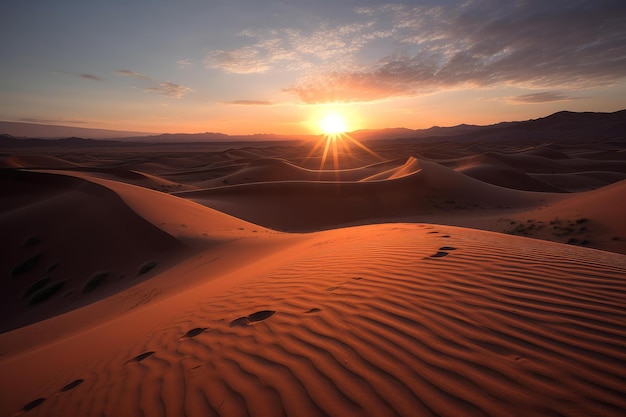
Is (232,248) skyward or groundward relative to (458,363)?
groundward

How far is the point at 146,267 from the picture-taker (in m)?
7.26

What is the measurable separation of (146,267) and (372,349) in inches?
256

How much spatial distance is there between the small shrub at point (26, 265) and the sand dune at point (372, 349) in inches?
183

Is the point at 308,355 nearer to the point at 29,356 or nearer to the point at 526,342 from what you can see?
the point at 526,342

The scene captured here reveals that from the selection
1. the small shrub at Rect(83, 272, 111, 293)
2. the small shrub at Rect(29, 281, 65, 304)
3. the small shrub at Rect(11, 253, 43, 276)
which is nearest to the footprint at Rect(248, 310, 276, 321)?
the small shrub at Rect(83, 272, 111, 293)

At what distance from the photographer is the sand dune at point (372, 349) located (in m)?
1.86

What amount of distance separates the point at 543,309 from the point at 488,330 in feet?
2.18

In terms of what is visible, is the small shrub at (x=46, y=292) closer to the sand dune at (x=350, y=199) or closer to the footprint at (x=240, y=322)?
the footprint at (x=240, y=322)

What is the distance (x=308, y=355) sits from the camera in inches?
91.7

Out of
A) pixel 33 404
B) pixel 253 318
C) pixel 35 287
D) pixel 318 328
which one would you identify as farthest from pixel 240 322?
pixel 35 287

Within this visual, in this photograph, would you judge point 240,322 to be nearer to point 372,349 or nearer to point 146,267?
point 372,349

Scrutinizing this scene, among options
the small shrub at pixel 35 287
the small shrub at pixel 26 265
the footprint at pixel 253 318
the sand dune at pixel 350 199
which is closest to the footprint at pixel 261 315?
the footprint at pixel 253 318

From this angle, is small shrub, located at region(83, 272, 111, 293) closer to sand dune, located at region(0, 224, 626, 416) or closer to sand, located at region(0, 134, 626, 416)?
sand, located at region(0, 134, 626, 416)

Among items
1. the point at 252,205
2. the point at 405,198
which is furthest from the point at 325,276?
the point at 405,198
